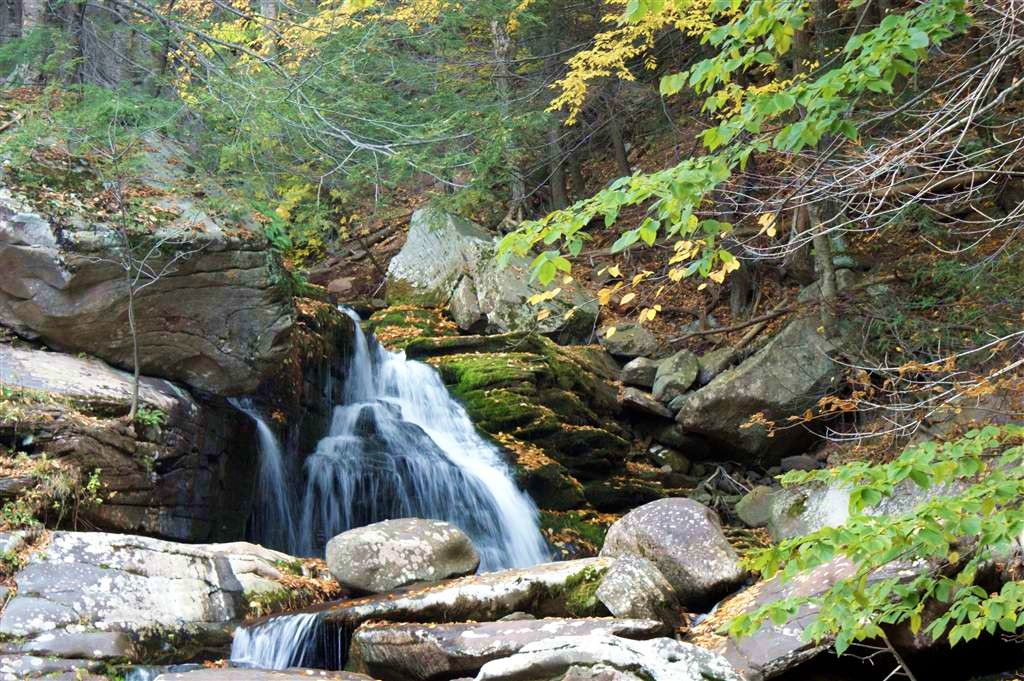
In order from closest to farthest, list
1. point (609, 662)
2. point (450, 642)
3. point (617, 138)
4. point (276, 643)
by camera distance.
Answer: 1. point (609, 662)
2. point (450, 642)
3. point (276, 643)
4. point (617, 138)

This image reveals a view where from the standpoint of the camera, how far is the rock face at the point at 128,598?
5.61m

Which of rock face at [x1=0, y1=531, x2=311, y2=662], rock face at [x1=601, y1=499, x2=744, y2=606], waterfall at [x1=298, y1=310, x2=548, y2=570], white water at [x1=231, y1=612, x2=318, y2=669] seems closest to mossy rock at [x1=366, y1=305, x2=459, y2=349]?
waterfall at [x1=298, y1=310, x2=548, y2=570]

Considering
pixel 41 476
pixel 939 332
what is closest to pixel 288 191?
pixel 41 476

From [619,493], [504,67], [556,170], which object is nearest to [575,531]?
[619,493]

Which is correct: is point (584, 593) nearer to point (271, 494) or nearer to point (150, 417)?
point (271, 494)

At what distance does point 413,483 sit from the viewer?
971 centimetres

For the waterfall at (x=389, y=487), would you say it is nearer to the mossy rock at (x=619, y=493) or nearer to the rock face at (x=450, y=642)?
the mossy rock at (x=619, y=493)

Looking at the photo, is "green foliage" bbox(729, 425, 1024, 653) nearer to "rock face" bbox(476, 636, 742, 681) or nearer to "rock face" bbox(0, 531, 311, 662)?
"rock face" bbox(476, 636, 742, 681)

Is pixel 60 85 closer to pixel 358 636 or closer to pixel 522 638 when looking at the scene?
pixel 358 636

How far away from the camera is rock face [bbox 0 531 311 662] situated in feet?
18.4

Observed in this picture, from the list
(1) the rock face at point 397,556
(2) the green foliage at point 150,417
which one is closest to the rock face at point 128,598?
(1) the rock face at point 397,556

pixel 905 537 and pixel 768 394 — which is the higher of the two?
pixel 768 394

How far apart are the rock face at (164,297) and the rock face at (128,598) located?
2693 mm

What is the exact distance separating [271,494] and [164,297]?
2.30m
